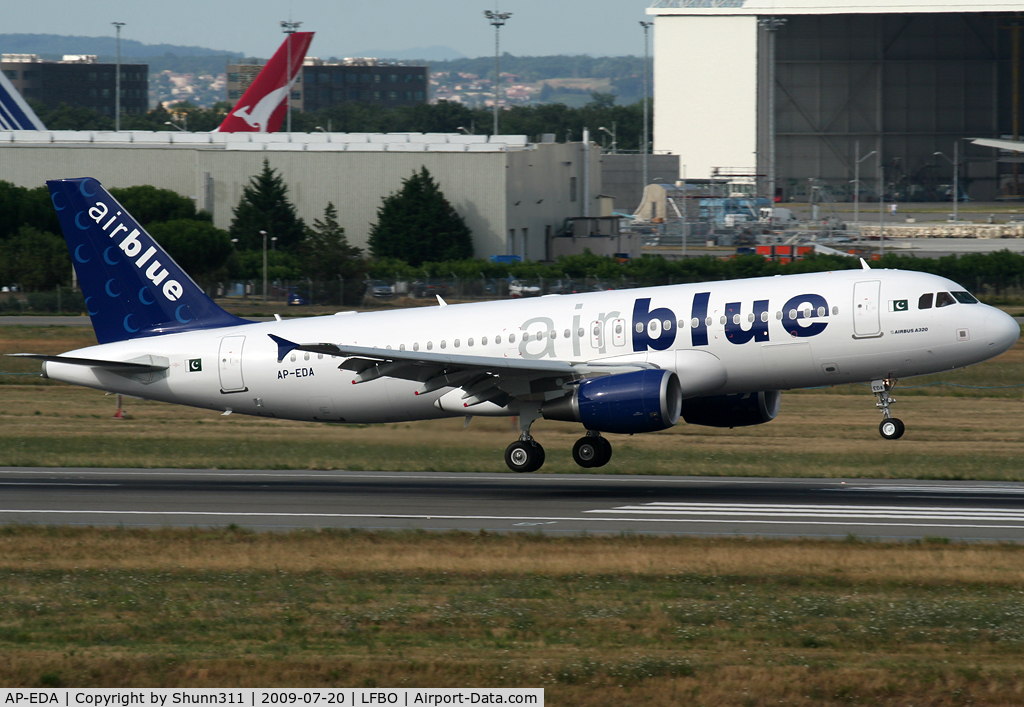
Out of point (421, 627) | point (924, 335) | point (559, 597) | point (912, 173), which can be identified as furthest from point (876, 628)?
point (912, 173)

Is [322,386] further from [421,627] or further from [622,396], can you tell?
[421,627]

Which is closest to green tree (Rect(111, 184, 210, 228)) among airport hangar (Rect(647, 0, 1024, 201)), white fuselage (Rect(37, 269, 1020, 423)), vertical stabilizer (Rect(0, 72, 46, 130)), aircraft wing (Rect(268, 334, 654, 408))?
vertical stabilizer (Rect(0, 72, 46, 130))

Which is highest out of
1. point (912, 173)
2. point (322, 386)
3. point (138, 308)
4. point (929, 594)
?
point (912, 173)

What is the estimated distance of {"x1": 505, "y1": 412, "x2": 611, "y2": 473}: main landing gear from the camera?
30.3 meters

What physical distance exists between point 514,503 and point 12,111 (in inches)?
4298

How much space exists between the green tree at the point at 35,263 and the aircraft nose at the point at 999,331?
247 feet

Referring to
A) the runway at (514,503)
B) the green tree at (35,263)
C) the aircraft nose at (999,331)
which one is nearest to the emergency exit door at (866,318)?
the aircraft nose at (999,331)

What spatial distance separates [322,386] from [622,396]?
333 inches

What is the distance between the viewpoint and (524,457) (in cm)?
3044

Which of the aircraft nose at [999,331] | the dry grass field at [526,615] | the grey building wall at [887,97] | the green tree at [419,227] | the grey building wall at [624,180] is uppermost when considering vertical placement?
the grey building wall at [887,97]

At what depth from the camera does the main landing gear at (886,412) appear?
29203mm

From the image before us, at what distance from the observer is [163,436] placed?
40562 mm

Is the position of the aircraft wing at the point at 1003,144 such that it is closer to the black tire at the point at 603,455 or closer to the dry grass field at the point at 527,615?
the black tire at the point at 603,455

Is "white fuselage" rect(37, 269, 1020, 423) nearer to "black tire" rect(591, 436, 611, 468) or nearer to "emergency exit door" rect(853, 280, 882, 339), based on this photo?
"emergency exit door" rect(853, 280, 882, 339)
